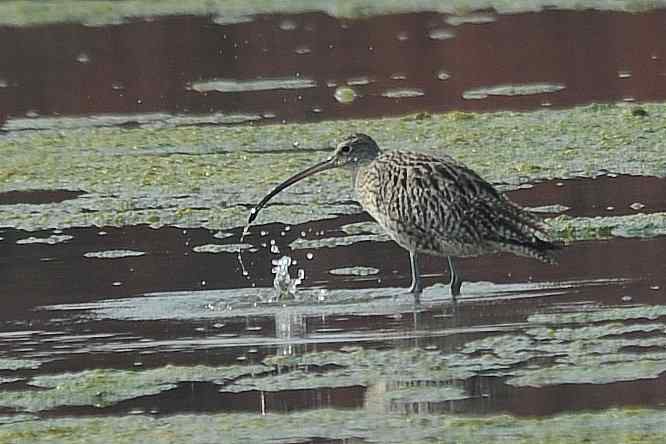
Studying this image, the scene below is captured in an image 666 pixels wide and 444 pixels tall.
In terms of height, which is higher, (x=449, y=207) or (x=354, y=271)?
(x=449, y=207)

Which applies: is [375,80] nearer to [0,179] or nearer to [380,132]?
[380,132]

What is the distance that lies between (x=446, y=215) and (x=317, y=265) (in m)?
0.86

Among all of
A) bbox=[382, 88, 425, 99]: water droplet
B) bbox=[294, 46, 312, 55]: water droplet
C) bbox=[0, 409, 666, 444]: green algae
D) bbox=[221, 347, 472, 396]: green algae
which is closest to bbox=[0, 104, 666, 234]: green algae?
bbox=[382, 88, 425, 99]: water droplet

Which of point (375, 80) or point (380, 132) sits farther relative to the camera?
point (375, 80)

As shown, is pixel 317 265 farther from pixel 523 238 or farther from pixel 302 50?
pixel 302 50

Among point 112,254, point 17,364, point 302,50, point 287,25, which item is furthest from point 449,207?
point 287,25

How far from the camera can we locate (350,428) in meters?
6.52

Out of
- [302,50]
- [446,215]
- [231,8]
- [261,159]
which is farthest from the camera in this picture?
[231,8]

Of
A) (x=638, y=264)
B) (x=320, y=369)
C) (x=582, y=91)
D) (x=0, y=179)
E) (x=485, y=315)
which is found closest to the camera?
(x=320, y=369)

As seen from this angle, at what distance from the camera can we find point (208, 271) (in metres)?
9.53

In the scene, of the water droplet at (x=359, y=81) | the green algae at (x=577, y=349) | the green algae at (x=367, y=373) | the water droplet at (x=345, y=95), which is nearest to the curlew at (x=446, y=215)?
the green algae at (x=577, y=349)

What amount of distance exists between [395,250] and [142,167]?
311 cm

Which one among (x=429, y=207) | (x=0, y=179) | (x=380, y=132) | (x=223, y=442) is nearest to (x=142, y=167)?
(x=0, y=179)

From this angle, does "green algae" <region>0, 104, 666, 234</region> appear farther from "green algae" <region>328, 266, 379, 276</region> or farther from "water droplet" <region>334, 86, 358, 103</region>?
"water droplet" <region>334, 86, 358, 103</region>
